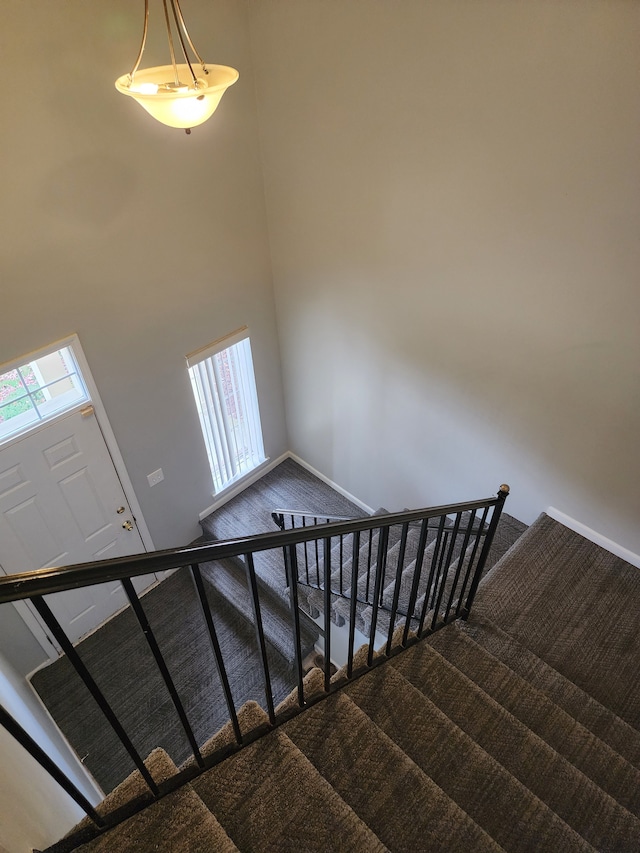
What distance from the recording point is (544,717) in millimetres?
2379

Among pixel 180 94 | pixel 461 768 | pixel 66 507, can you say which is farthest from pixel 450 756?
pixel 66 507

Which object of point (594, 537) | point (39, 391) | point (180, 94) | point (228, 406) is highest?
point (180, 94)

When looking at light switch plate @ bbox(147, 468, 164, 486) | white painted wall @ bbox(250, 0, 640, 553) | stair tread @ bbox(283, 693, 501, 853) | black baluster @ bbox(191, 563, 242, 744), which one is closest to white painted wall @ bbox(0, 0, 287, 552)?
light switch plate @ bbox(147, 468, 164, 486)

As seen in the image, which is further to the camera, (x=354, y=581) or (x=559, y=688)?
(x=559, y=688)

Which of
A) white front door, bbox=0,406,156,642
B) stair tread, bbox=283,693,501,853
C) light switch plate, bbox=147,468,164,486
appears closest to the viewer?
stair tread, bbox=283,693,501,853

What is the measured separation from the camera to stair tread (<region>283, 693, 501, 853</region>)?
1.70m

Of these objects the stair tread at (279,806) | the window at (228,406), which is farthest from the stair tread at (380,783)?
the window at (228,406)

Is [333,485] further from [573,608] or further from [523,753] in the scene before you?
[523,753]

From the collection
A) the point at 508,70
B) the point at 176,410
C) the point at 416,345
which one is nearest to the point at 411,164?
the point at 508,70

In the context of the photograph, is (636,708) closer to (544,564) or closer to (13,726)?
(544,564)

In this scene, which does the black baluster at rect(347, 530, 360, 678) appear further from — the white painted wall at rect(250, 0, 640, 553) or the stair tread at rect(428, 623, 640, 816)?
the white painted wall at rect(250, 0, 640, 553)

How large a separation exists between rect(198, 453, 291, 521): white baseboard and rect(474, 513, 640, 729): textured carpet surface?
2.74m

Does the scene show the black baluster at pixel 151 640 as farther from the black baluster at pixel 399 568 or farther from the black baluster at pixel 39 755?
the black baluster at pixel 399 568

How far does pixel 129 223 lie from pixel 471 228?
213 centimetres
